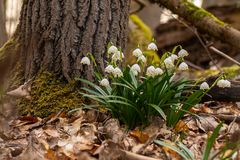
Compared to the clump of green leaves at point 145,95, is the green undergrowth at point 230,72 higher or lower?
lower

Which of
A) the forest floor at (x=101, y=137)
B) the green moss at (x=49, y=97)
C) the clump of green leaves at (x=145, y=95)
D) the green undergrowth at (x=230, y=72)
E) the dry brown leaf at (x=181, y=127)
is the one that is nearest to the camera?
the forest floor at (x=101, y=137)

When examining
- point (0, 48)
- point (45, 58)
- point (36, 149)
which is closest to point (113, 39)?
point (45, 58)

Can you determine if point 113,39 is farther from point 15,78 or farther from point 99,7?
point 15,78

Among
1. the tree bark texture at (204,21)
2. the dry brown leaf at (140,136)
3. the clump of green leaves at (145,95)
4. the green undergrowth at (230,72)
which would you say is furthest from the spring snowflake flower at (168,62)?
the tree bark texture at (204,21)

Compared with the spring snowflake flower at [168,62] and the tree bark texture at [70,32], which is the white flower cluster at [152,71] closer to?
the spring snowflake flower at [168,62]

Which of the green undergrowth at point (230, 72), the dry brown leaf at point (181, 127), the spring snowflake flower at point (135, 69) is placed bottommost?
the green undergrowth at point (230, 72)

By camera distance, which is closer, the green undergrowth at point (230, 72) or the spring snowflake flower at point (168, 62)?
the spring snowflake flower at point (168, 62)

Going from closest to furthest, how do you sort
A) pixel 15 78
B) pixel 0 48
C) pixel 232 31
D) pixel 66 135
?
pixel 66 135
pixel 15 78
pixel 0 48
pixel 232 31
